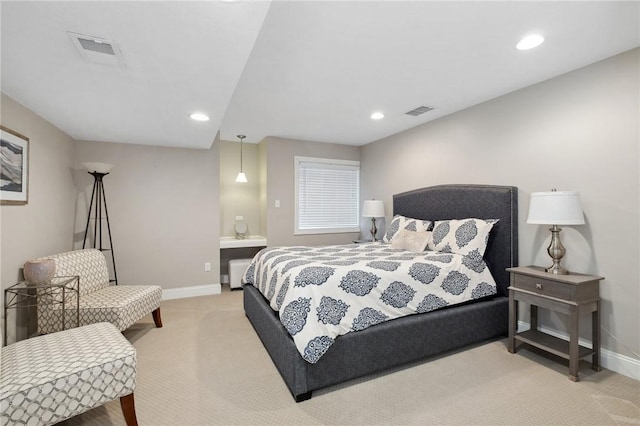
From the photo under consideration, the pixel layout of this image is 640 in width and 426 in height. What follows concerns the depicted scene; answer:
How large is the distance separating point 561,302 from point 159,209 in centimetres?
458

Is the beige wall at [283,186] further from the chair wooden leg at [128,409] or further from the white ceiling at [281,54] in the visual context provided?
the chair wooden leg at [128,409]

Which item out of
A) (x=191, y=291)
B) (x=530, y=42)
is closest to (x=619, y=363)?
(x=530, y=42)

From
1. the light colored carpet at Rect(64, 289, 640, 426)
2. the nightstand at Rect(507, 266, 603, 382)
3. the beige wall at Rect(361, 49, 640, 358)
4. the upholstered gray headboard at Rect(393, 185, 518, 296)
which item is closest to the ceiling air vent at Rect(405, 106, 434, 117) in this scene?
→ the beige wall at Rect(361, 49, 640, 358)

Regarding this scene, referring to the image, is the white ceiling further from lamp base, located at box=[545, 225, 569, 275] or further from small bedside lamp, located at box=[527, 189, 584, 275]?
lamp base, located at box=[545, 225, 569, 275]

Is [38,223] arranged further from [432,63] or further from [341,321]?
[432,63]

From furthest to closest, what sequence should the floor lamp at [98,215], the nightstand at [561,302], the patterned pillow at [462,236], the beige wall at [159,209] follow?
1. the beige wall at [159,209]
2. the floor lamp at [98,215]
3. the patterned pillow at [462,236]
4. the nightstand at [561,302]

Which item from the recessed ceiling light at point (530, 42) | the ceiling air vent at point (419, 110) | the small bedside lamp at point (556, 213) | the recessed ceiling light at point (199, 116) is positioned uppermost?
the ceiling air vent at point (419, 110)

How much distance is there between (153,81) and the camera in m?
2.14

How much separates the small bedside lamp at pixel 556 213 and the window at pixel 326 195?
10.8 feet

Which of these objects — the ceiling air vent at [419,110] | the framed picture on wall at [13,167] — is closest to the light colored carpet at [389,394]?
the framed picture on wall at [13,167]

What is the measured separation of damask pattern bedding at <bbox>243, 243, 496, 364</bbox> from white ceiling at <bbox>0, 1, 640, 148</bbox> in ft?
5.09

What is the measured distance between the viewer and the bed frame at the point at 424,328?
2.05m

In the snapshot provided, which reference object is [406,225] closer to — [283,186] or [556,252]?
[556,252]

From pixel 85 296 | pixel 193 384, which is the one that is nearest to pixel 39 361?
pixel 193 384
